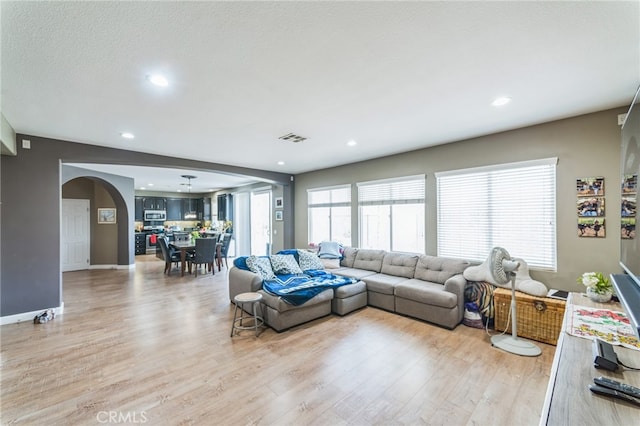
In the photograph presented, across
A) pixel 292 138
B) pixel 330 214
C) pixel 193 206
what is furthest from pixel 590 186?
pixel 193 206

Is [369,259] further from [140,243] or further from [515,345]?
[140,243]

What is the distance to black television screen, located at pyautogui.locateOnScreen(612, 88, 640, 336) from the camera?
1.37 meters

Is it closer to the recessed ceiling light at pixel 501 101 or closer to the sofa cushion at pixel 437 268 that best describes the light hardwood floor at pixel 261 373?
the sofa cushion at pixel 437 268

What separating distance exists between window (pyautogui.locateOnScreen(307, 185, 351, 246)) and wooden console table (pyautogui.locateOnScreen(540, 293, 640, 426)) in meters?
4.73

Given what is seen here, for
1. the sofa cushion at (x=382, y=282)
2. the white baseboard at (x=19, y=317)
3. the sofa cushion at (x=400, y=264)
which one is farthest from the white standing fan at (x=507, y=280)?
the white baseboard at (x=19, y=317)

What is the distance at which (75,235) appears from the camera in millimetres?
7773

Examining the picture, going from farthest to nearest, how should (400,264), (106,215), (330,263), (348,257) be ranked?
(106,215)
(348,257)
(330,263)
(400,264)

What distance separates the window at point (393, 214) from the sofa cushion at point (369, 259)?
35 cm

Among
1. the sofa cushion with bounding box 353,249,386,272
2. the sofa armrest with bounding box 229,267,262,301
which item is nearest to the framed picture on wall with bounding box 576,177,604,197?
the sofa cushion with bounding box 353,249,386,272

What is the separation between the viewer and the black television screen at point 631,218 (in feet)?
4.50

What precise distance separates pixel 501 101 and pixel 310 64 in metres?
2.14

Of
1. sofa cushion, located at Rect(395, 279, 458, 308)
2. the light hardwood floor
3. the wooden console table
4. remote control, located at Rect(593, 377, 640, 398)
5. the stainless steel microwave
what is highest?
the stainless steel microwave

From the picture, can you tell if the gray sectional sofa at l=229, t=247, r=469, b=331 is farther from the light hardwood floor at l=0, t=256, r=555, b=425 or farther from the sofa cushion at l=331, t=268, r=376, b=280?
the light hardwood floor at l=0, t=256, r=555, b=425

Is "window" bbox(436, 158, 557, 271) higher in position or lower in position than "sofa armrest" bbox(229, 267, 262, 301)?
higher
